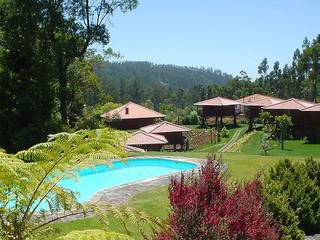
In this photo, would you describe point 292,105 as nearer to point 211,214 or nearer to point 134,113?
point 134,113

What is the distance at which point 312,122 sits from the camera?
135ft

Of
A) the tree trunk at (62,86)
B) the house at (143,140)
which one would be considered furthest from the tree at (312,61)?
the tree trunk at (62,86)

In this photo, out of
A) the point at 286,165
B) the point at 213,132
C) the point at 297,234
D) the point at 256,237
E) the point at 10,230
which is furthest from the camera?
the point at 213,132

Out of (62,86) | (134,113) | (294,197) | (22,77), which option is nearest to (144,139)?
(62,86)

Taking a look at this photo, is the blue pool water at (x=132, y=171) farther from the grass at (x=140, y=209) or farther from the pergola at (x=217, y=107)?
the pergola at (x=217, y=107)

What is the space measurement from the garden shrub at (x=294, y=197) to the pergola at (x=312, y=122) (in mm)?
31139

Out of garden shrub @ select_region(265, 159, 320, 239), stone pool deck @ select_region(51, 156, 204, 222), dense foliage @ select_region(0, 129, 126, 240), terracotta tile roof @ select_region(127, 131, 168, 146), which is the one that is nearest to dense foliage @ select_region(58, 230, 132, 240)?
dense foliage @ select_region(0, 129, 126, 240)

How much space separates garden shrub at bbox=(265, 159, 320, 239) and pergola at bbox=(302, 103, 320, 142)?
31.1 metres

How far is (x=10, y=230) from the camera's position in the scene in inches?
173

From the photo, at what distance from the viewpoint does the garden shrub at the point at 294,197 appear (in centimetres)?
737

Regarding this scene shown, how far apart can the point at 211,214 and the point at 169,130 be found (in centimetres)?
3181

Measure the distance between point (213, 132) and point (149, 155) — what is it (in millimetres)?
27396

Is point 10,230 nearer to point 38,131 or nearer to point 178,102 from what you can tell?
point 38,131

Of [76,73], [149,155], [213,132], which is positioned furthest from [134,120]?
[149,155]
